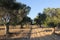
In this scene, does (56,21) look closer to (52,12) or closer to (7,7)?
(52,12)

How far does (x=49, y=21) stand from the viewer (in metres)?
34.6

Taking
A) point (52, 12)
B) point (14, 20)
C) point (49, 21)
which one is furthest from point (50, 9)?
point (14, 20)

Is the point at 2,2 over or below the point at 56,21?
over

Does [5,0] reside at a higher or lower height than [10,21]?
higher

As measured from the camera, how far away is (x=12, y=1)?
20953mm

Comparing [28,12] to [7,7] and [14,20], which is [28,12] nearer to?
[14,20]

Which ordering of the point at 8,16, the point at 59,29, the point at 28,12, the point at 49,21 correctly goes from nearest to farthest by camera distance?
the point at 8,16, the point at 28,12, the point at 49,21, the point at 59,29

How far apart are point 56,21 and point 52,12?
3.30 meters

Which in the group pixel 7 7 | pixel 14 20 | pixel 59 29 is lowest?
pixel 59 29

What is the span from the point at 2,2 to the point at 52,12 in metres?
18.5

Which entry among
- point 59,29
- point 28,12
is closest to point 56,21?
point 28,12

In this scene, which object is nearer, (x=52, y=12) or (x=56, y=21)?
(x=56, y=21)

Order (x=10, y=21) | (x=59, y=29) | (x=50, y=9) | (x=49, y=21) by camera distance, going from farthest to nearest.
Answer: (x=59, y=29) < (x=50, y=9) < (x=49, y=21) < (x=10, y=21)

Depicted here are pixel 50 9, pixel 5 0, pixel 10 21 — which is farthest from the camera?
pixel 50 9
